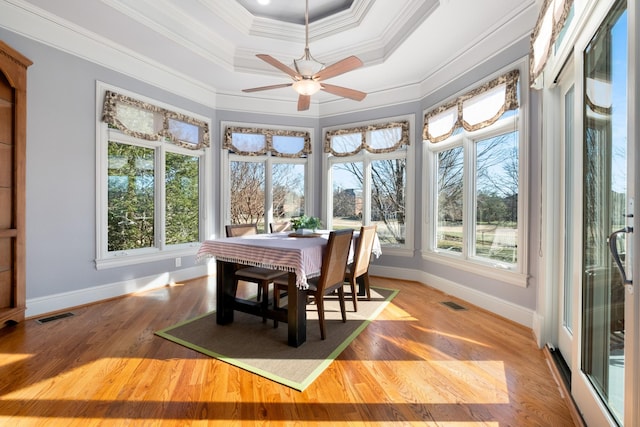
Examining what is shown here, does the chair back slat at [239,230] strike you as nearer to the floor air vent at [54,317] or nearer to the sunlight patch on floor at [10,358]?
the floor air vent at [54,317]

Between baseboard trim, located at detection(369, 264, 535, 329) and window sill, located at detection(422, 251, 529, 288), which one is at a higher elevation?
window sill, located at detection(422, 251, 529, 288)

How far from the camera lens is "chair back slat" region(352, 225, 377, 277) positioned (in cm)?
319

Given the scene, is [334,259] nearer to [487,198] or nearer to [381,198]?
[487,198]

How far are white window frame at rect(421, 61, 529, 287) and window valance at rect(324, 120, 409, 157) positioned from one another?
17.3 inches

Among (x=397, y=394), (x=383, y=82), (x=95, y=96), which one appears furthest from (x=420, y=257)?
(x=95, y=96)

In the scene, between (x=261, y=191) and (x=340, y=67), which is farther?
(x=261, y=191)

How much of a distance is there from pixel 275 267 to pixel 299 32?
2973 millimetres

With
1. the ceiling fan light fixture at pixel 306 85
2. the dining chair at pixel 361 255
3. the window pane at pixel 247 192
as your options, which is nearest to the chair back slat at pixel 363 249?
the dining chair at pixel 361 255

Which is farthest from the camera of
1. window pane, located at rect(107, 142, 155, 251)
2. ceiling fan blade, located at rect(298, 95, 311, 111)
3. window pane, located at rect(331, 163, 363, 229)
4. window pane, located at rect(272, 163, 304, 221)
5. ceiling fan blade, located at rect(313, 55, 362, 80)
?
window pane, located at rect(272, 163, 304, 221)

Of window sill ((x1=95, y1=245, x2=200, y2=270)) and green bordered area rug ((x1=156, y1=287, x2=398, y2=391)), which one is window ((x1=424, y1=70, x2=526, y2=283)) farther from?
window sill ((x1=95, y1=245, x2=200, y2=270))

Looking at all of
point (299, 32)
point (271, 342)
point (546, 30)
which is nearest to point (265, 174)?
point (299, 32)

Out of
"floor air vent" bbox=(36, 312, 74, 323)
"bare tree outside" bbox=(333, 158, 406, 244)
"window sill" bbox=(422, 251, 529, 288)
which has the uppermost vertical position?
"bare tree outside" bbox=(333, 158, 406, 244)

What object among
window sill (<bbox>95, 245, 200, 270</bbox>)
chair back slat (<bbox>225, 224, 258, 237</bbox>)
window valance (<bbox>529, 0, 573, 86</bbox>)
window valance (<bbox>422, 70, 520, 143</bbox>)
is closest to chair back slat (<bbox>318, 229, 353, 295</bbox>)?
chair back slat (<bbox>225, 224, 258, 237</bbox>)

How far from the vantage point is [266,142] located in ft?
17.0
